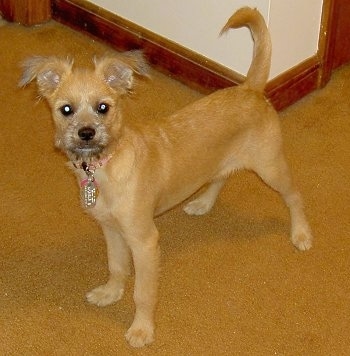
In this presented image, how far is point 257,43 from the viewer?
259 cm

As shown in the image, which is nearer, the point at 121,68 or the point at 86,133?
the point at 86,133

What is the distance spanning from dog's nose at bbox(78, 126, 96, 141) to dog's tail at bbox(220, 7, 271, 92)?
68 cm

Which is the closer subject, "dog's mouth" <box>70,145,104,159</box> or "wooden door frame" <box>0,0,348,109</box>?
"dog's mouth" <box>70,145,104,159</box>

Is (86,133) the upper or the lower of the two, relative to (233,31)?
upper

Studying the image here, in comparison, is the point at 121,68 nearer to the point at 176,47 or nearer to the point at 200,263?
the point at 200,263

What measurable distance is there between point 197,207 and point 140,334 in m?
0.70

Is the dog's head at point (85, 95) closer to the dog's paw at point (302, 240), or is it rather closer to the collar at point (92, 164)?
the collar at point (92, 164)

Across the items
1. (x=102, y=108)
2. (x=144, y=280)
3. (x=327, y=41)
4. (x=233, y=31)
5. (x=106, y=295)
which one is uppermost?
(x=102, y=108)

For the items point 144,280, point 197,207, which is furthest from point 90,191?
point 197,207

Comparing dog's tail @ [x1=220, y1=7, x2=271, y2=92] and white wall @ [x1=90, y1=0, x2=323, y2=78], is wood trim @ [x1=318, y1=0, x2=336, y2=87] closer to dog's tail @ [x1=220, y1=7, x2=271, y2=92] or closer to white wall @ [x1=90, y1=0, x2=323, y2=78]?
white wall @ [x1=90, y1=0, x2=323, y2=78]

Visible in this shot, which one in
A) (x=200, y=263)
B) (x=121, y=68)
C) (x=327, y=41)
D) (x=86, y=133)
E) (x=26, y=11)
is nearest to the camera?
(x=86, y=133)

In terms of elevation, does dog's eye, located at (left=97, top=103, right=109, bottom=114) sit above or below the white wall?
above

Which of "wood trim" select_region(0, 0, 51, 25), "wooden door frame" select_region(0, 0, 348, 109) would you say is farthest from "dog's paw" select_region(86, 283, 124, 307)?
"wood trim" select_region(0, 0, 51, 25)

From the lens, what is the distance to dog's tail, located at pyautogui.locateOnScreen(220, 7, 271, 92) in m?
2.51
